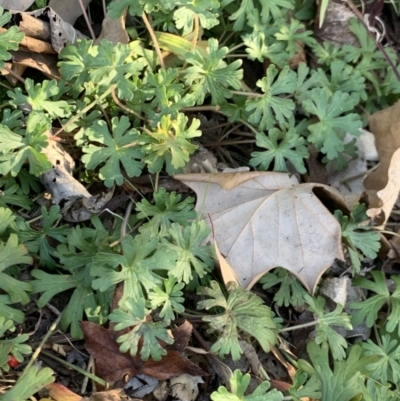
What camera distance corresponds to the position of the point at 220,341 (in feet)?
6.56

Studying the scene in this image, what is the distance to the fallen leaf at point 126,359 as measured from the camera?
2029 millimetres

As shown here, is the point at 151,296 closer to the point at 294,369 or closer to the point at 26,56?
the point at 294,369

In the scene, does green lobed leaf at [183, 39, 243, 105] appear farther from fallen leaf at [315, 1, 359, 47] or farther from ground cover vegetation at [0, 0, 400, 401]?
fallen leaf at [315, 1, 359, 47]

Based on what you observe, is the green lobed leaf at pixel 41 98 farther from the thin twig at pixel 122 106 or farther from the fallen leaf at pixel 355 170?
the fallen leaf at pixel 355 170

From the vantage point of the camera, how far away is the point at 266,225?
2279 millimetres

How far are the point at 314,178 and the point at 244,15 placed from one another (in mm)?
820

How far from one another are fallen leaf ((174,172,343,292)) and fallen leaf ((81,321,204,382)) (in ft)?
1.23

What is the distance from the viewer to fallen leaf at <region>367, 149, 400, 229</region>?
7.67 ft

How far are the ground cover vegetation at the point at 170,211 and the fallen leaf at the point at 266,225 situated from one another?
0.08 m

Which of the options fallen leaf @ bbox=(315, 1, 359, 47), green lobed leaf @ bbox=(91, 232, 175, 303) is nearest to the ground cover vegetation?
green lobed leaf @ bbox=(91, 232, 175, 303)

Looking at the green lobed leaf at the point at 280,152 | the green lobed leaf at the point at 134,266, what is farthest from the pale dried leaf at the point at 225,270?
the green lobed leaf at the point at 280,152

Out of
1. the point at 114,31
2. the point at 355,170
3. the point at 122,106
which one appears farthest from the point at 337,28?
the point at 122,106

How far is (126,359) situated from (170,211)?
0.59 m

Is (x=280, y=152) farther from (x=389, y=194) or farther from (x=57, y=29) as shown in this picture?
(x=57, y=29)
